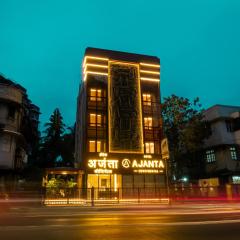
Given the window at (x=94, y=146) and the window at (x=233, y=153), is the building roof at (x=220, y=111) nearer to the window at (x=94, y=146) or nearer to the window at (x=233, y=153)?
the window at (x=233, y=153)

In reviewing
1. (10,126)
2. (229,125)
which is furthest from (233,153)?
(10,126)

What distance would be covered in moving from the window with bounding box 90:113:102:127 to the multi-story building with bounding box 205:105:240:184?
16642mm

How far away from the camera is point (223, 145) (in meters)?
39.2

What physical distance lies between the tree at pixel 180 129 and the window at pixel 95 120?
349 inches

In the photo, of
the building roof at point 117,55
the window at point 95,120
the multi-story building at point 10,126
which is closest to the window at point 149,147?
the window at point 95,120

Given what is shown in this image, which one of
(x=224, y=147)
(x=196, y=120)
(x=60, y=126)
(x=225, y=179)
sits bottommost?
(x=225, y=179)

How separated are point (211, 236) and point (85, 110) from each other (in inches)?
1234

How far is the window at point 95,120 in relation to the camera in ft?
126

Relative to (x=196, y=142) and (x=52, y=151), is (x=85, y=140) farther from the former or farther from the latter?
(x=52, y=151)

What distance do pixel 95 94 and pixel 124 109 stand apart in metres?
4.64

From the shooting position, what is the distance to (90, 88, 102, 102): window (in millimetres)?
39438

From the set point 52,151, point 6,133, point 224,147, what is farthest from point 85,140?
point 52,151

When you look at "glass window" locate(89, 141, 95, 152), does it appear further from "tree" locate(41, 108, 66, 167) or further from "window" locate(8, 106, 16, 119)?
"tree" locate(41, 108, 66, 167)

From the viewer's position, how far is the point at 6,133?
118ft
